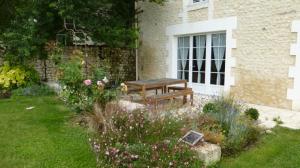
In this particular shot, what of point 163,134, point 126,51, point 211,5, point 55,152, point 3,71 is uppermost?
point 211,5

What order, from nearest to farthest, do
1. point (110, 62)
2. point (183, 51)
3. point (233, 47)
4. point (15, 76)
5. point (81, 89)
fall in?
point (81, 89)
point (233, 47)
point (183, 51)
point (15, 76)
point (110, 62)

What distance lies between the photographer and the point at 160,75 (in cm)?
1031

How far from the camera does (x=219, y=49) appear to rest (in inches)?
314

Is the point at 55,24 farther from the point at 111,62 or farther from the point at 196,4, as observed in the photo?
the point at 196,4

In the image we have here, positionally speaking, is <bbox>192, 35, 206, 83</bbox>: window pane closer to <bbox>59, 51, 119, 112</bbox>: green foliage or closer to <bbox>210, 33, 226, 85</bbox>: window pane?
<bbox>210, 33, 226, 85</bbox>: window pane

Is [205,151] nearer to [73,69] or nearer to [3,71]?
[73,69]

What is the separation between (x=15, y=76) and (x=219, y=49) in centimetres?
719

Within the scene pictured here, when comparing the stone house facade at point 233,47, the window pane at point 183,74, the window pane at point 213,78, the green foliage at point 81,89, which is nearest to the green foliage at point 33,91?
the green foliage at point 81,89

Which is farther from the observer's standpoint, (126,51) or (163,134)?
(126,51)

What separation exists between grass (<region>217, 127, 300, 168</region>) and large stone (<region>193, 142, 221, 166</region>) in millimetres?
133

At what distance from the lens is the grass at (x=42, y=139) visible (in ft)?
11.7

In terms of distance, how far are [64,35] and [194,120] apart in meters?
7.17

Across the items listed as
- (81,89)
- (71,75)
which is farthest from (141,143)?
(71,75)

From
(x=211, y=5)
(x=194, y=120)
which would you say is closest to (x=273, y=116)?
(x=194, y=120)
